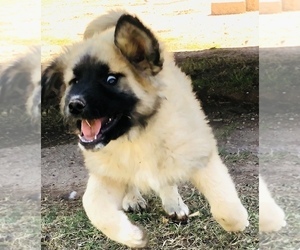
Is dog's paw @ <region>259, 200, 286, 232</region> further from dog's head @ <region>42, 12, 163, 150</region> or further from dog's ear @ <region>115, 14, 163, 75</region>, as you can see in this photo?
dog's ear @ <region>115, 14, 163, 75</region>

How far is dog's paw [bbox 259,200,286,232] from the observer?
122 inches

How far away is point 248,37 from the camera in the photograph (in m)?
3.05

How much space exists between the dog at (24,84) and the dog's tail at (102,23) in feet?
0.87

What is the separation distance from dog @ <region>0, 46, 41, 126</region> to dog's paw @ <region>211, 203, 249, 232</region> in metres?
0.96

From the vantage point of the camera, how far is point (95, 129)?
8.95 ft

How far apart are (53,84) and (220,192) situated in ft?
2.96

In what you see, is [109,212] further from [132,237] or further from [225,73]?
[225,73]

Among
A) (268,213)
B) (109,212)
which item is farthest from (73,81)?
(268,213)

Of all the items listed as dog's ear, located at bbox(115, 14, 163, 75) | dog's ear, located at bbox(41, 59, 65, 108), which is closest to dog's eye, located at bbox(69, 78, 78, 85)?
dog's ear, located at bbox(41, 59, 65, 108)

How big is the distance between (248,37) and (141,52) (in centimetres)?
63

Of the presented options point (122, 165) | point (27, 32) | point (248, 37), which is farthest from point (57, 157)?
point (248, 37)

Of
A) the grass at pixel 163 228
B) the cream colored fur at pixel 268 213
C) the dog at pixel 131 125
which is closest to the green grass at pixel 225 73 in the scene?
the dog at pixel 131 125

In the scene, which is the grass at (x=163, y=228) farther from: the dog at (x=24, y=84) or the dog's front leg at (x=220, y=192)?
the dog at (x=24, y=84)

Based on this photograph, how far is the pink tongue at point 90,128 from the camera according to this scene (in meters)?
2.70
